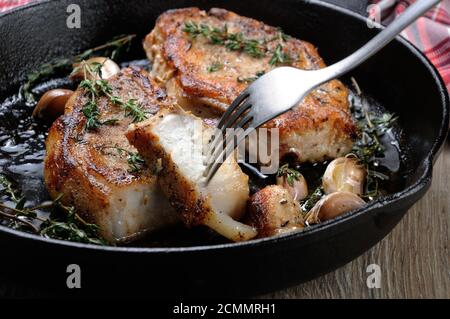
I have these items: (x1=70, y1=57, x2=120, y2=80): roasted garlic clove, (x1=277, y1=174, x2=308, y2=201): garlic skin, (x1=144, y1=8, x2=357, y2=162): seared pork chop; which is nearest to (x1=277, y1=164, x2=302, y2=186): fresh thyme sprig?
(x1=277, y1=174, x2=308, y2=201): garlic skin

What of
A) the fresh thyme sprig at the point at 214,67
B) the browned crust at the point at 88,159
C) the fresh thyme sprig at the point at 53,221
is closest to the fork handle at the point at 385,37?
the fresh thyme sprig at the point at 214,67

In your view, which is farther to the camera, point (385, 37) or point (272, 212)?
point (385, 37)

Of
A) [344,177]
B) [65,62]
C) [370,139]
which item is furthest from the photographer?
[65,62]

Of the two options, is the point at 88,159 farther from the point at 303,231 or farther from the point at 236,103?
the point at 303,231

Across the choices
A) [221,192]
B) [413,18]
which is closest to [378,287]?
[221,192]

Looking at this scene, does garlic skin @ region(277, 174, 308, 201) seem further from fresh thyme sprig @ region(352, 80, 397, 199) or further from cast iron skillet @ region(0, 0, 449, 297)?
cast iron skillet @ region(0, 0, 449, 297)

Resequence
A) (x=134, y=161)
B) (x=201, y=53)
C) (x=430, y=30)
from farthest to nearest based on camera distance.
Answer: (x=430, y=30)
(x=201, y=53)
(x=134, y=161)

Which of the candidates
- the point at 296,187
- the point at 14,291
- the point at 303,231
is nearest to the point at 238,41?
the point at 296,187
